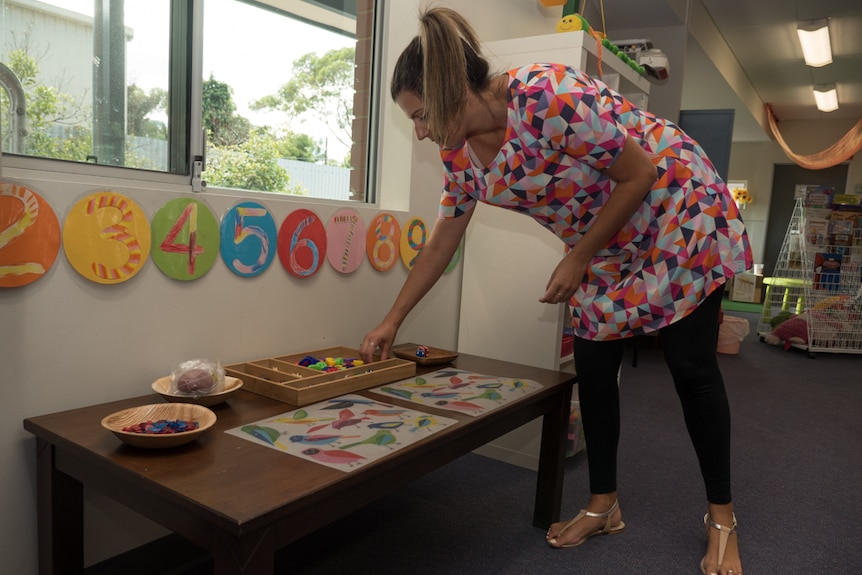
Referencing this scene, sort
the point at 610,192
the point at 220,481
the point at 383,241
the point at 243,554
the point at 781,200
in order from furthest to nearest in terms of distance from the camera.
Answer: the point at 781,200, the point at 383,241, the point at 610,192, the point at 220,481, the point at 243,554

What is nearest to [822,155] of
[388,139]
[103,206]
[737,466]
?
[737,466]

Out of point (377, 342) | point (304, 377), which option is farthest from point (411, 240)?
point (304, 377)

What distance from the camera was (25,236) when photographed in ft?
3.84

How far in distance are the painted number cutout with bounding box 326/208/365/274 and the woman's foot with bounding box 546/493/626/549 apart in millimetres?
935

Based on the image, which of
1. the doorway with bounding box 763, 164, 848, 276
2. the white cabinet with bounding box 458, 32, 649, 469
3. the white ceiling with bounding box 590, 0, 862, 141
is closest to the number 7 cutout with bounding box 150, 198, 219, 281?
the white cabinet with bounding box 458, 32, 649, 469

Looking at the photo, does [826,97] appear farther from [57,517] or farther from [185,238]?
[57,517]

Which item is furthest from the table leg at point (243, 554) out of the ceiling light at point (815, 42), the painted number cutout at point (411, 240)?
the ceiling light at point (815, 42)

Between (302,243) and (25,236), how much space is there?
26.9 inches

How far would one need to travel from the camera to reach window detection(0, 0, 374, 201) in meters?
1.30

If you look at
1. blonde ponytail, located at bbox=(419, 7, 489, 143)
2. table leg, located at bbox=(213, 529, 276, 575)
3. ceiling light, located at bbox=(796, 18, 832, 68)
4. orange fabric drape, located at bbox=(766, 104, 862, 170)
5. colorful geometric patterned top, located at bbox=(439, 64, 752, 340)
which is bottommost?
table leg, located at bbox=(213, 529, 276, 575)

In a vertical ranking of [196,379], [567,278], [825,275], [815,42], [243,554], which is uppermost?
[815,42]

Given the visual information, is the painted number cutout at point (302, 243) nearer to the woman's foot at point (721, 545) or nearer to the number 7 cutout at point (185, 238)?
the number 7 cutout at point (185, 238)

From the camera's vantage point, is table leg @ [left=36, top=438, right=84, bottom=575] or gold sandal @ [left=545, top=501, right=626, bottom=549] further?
gold sandal @ [left=545, top=501, right=626, bottom=549]

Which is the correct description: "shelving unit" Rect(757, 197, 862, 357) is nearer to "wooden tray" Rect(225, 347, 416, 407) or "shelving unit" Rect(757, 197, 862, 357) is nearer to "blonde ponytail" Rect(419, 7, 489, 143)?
"wooden tray" Rect(225, 347, 416, 407)
